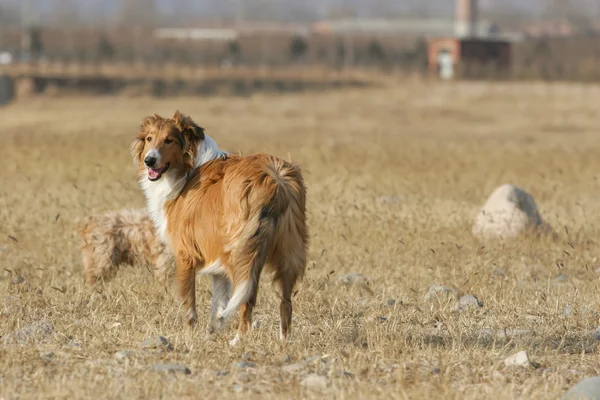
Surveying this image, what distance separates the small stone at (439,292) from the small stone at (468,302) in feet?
0.58

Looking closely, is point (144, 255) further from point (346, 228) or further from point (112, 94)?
point (112, 94)

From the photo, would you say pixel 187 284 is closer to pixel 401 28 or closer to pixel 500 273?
pixel 500 273

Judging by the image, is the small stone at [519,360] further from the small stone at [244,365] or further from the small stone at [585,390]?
the small stone at [244,365]

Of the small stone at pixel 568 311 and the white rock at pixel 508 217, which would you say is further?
the white rock at pixel 508 217

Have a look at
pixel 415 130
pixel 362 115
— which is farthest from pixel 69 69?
pixel 415 130

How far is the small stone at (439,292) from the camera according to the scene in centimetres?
1021

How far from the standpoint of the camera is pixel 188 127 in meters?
8.75

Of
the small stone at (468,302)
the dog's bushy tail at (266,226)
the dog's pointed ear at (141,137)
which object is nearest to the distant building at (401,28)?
the small stone at (468,302)

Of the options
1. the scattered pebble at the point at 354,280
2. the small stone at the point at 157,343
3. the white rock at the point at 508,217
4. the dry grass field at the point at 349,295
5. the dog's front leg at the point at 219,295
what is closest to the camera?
the dry grass field at the point at 349,295

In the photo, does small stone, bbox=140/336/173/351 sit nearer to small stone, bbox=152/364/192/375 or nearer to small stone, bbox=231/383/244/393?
small stone, bbox=152/364/192/375

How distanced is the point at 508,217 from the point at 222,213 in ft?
21.7

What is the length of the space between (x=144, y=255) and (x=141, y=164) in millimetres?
2607

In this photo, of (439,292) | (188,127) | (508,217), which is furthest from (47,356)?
(508,217)

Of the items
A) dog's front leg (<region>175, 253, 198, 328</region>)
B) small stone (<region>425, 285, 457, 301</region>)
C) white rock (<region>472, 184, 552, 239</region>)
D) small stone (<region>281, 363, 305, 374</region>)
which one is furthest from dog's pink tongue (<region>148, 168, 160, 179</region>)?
white rock (<region>472, 184, 552, 239</region>)
